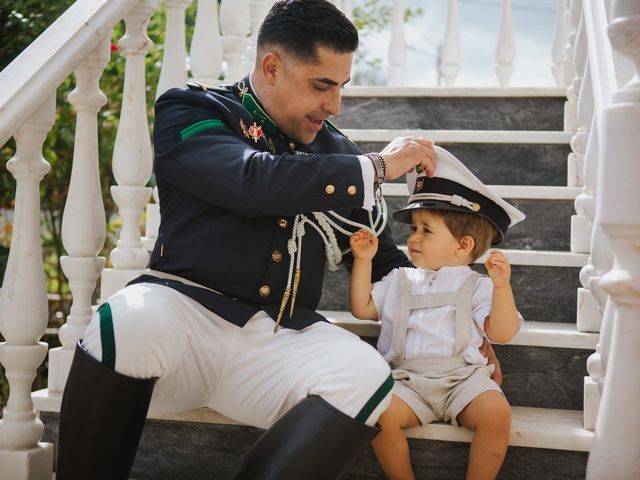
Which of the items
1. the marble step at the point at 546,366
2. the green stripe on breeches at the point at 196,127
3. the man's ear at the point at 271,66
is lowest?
the marble step at the point at 546,366

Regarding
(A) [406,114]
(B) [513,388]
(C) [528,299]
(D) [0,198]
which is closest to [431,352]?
(B) [513,388]

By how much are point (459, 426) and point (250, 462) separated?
567mm

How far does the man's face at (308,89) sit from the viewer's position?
7.10 feet

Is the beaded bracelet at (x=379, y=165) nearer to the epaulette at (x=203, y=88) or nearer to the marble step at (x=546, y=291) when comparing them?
the epaulette at (x=203, y=88)

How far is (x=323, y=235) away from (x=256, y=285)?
223 millimetres

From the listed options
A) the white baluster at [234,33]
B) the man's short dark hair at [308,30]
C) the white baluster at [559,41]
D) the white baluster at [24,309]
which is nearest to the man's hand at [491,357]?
the man's short dark hair at [308,30]

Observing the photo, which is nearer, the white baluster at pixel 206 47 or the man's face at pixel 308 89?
the man's face at pixel 308 89

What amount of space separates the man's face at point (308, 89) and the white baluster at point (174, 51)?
1.92 feet

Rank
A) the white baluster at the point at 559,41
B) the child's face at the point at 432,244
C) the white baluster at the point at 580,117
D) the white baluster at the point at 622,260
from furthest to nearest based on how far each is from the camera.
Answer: the white baluster at the point at 559,41, the white baluster at the point at 580,117, the child's face at the point at 432,244, the white baluster at the point at 622,260

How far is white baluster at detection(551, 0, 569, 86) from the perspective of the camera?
411 centimetres

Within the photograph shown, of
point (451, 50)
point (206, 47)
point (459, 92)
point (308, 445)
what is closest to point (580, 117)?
point (459, 92)

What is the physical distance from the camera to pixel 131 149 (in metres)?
2.46

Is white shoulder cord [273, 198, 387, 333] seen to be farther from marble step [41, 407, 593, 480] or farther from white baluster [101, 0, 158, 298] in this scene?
white baluster [101, 0, 158, 298]

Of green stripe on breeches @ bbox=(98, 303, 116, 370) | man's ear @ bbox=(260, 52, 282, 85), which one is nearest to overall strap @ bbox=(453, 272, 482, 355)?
man's ear @ bbox=(260, 52, 282, 85)
